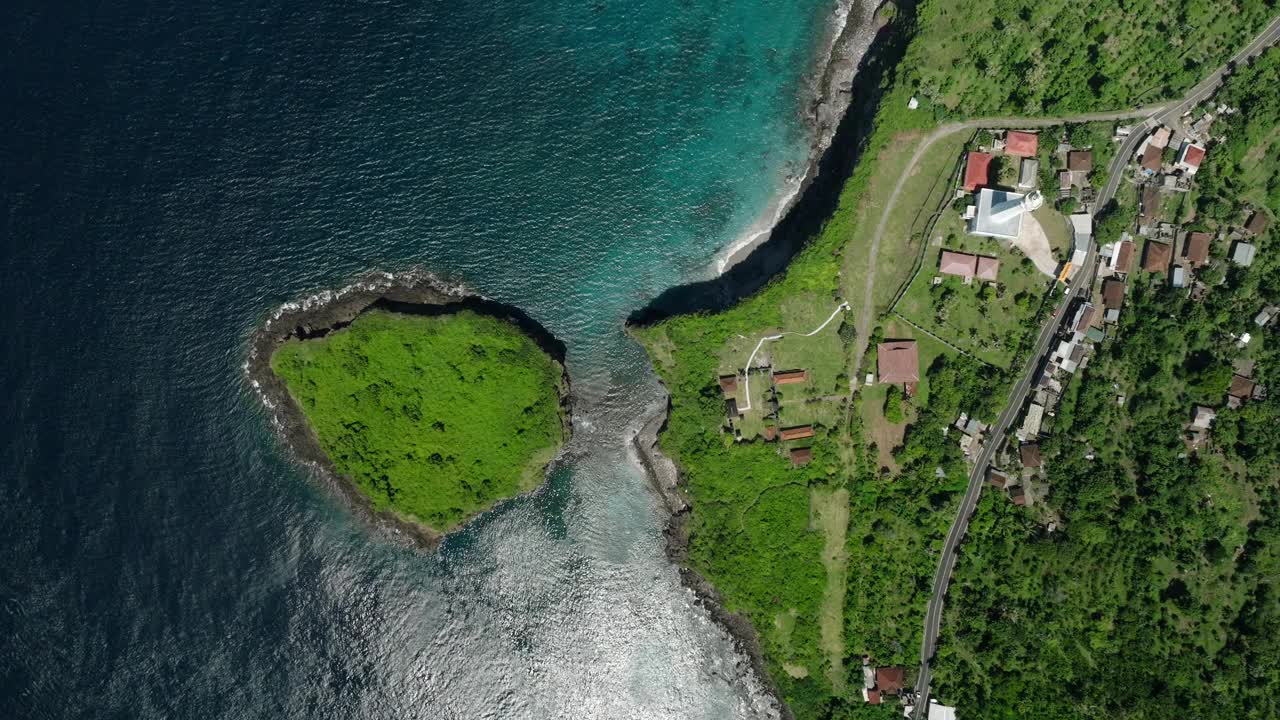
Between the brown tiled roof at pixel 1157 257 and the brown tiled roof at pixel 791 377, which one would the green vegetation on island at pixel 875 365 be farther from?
the brown tiled roof at pixel 1157 257

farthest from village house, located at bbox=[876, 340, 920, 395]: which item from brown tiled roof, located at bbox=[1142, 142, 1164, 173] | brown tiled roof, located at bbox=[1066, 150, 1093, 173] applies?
brown tiled roof, located at bbox=[1142, 142, 1164, 173]

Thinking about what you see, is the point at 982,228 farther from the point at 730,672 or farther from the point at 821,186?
the point at 730,672

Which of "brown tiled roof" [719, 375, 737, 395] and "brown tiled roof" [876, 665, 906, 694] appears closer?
"brown tiled roof" [876, 665, 906, 694]

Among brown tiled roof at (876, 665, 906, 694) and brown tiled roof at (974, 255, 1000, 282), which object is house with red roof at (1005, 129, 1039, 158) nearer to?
brown tiled roof at (974, 255, 1000, 282)

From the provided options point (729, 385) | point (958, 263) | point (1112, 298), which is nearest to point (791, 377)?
point (729, 385)

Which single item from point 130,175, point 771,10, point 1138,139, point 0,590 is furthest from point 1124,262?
point 0,590
